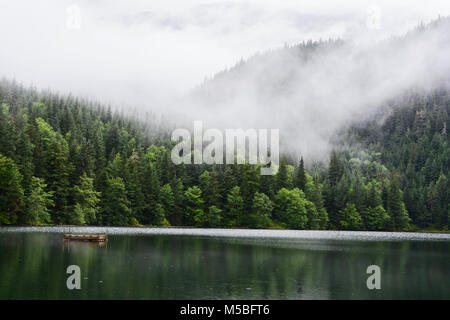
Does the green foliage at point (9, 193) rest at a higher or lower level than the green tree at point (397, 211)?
higher

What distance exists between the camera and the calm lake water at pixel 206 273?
133 feet

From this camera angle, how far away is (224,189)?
16512 cm

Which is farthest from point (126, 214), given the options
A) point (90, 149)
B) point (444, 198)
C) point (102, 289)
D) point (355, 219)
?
point (444, 198)

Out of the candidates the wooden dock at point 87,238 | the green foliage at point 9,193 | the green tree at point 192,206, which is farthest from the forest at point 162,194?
the wooden dock at point 87,238

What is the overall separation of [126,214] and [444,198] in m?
126

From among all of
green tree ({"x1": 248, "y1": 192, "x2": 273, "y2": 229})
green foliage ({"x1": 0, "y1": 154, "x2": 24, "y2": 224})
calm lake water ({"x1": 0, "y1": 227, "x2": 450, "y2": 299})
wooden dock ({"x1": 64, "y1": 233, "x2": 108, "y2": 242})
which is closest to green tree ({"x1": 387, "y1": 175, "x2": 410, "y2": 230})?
green tree ({"x1": 248, "y1": 192, "x2": 273, "y2": 229})

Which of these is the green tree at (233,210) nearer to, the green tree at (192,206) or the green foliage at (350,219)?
the green tree at (192,206)

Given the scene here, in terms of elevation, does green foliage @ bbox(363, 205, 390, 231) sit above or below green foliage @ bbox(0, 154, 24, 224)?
below

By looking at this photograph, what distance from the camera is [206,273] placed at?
167ft

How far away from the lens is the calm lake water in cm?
4059

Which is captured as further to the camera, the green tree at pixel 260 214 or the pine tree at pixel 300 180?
the pine tree at pixel 300 180

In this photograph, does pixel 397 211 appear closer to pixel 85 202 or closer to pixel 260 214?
pixel 260 214

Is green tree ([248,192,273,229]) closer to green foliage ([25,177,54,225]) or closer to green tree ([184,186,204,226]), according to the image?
green tree ([184,186,204,226])

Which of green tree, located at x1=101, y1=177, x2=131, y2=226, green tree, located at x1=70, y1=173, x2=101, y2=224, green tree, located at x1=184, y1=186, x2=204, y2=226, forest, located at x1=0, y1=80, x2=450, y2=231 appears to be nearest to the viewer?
forest, located at x1=0, y1=80, x2=450, y2=231
